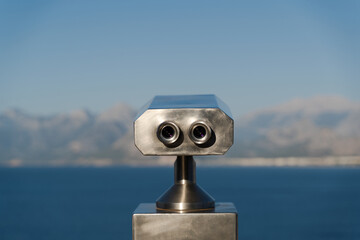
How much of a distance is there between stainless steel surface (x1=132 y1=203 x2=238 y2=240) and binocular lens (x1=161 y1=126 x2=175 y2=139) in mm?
387

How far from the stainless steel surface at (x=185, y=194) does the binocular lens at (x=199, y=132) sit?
Result: 0.30 m

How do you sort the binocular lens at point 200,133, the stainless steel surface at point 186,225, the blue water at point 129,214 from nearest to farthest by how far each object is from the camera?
the binocular lens at point 200,133, the stainless steel surface at point 186,225, the blue water at point 129,214

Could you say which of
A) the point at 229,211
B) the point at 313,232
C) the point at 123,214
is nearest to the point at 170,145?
the point at 229,211

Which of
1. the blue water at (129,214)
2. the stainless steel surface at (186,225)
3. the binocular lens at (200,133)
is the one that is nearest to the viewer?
the binocular lens at (200,133)

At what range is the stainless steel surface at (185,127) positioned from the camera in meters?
2.73

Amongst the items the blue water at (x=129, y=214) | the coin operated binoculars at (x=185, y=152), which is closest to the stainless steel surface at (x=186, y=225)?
the coin operated binoculars at (x=185, y=152)

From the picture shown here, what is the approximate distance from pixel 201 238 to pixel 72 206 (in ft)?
313

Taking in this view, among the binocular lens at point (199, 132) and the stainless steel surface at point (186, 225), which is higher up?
the binocular lens at point (199, 132)

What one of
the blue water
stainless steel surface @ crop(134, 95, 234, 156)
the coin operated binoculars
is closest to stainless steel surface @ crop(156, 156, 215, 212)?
the coin operated binoculars

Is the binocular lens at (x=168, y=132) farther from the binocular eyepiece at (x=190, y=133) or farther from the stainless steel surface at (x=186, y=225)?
the stainless steel surface at (x=186, y=225)

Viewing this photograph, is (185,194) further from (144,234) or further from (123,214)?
(123,214)

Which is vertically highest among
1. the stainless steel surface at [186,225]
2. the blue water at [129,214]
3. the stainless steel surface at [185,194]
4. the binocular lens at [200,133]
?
the binocular lens at [200,133]

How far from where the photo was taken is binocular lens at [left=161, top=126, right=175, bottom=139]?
2.77 m

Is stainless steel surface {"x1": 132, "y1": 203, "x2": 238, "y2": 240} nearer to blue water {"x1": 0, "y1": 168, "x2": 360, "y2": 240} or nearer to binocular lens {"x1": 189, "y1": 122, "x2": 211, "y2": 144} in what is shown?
binocular lens {"x1": 189, "y1": 122, "x2": 211, "y2": 144}
